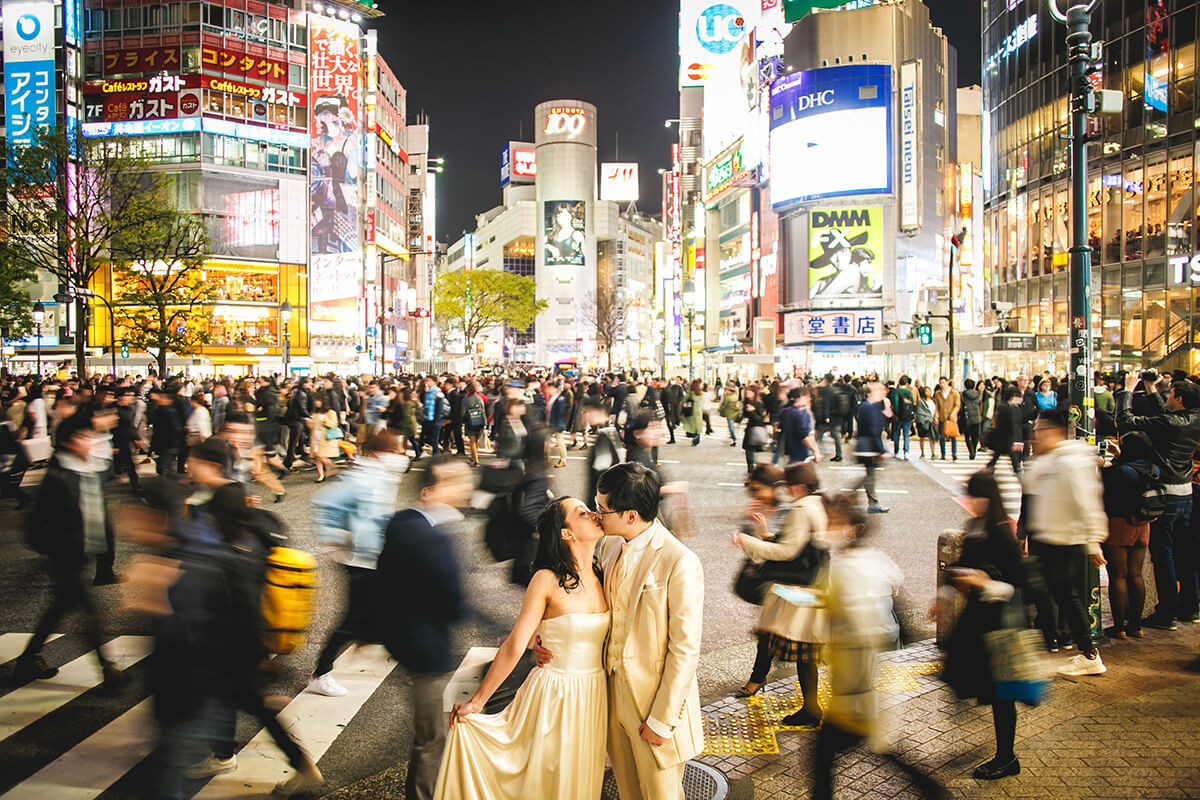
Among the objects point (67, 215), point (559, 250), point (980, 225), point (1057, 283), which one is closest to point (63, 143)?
point (67, 215)

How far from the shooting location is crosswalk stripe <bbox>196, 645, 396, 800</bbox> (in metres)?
4.30

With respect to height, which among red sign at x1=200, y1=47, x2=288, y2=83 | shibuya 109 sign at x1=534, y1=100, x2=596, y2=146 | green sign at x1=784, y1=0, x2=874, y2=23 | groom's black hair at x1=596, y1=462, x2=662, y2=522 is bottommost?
groom's black hair at x1=596, y1=462, x2=662, y2=522

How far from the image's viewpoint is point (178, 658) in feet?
11.8

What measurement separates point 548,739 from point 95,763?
118 inches

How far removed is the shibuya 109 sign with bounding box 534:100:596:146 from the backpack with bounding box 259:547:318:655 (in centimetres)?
12876

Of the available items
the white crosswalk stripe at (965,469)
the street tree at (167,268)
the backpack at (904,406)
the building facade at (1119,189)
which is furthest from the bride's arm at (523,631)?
the street tree at (167,268)

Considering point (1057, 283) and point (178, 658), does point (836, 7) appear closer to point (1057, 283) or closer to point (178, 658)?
point (1057, 283)

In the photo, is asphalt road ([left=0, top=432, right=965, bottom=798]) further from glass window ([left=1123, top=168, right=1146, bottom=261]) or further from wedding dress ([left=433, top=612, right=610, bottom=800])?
glass window ([left=1123, top=168, right=1146, bottom=261])

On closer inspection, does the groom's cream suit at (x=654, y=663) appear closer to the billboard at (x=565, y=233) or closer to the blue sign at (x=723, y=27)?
the blue sign at (x=723, y=27)

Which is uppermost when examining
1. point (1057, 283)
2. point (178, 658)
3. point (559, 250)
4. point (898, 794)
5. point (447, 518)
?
point (559, 250)

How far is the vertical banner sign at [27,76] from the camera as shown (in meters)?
44.7

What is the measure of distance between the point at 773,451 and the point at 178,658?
571 inches

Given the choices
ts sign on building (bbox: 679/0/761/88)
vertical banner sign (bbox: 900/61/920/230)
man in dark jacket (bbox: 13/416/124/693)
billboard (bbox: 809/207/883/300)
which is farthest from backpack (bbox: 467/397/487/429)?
ts sign on building (bbox: 679/0/761/88)

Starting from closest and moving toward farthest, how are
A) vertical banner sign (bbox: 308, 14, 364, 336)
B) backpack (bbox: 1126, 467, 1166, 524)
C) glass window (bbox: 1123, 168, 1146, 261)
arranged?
backpack (bbox: 1126, 467, 1166, 524), glass window (bbox: 1123, 168, 1146, 261), vertical banner sign (bbox: 308, 14, 364, 336)
